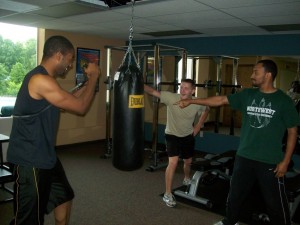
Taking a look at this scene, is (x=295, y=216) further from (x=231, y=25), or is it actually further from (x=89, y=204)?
(x=231, y=25)

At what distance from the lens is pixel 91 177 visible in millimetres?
4133

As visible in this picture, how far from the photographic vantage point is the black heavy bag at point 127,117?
2340 millimetres

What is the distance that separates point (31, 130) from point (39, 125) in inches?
2.2

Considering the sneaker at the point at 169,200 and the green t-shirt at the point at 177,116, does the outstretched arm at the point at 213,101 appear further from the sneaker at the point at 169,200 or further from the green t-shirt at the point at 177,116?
the sneaker at the point at 169,200

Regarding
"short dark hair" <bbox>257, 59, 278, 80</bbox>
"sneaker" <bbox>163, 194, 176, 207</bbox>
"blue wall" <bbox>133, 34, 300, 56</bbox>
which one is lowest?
"sneaker" <bbox>163, 194, 176, 207</bbox>

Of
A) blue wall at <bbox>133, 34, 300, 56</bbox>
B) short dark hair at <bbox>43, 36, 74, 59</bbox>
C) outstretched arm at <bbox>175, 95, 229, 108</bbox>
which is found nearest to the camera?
short dark hair at <bbox>43, 36, 74, 59</bbox>

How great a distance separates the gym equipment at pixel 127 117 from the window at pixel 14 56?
138 inches

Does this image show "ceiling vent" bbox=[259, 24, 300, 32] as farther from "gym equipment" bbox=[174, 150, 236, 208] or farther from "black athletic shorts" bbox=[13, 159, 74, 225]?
"black athletic shorts" bbox=[13, 159, 74, 225]

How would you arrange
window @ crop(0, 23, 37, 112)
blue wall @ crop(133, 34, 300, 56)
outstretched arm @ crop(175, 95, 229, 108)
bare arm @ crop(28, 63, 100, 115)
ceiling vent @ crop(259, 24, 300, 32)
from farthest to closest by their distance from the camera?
1. window @ crop(0, 23, 37, 112)
2. blue wall @ crop(133, 34, 300, 56)
3. ceiling vent @ crop(259, 24, 300, 32)
4. outstretched arm @ crop(175, 95, 229, 108)
5. bare arm @ crop(28, 63, 100, 115)

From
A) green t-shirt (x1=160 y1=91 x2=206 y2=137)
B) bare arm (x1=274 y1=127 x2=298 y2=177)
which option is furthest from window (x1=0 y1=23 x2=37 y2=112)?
bare arm (x1=274 y1=127 x2=298 y2=177)

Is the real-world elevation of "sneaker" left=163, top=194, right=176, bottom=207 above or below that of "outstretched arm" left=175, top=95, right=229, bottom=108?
below

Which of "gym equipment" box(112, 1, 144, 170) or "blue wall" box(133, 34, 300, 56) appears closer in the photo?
"gym equipment" box(112, 1, 144, 170)

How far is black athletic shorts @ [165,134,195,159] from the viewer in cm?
337

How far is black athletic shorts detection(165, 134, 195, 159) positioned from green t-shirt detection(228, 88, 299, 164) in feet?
3.42
